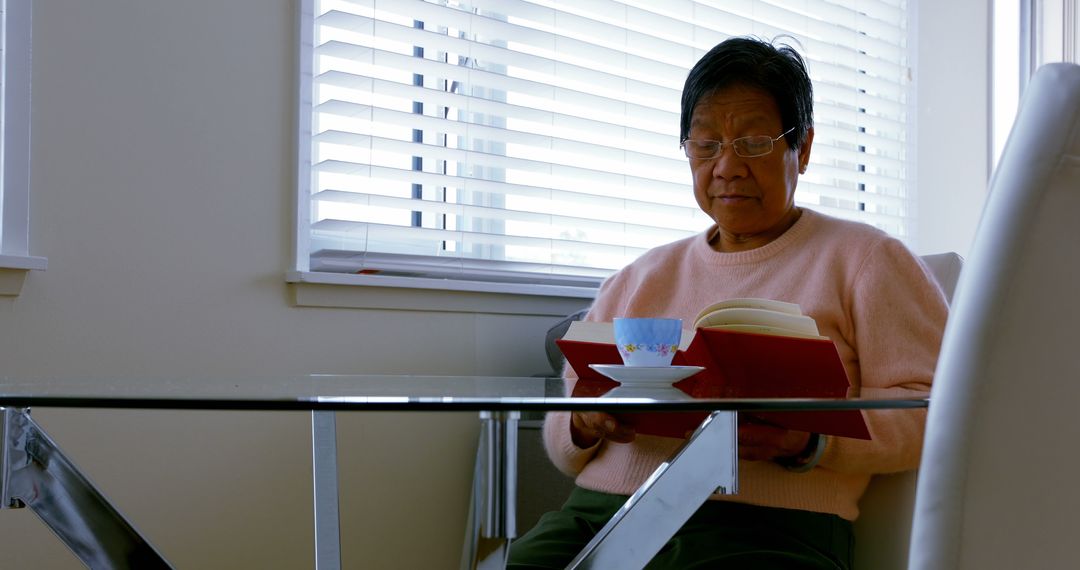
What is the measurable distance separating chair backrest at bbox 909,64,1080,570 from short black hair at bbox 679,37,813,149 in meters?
1.07

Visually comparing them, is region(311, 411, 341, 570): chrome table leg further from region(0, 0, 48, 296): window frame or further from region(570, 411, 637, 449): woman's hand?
region(0, 0, 48, 296): window frame

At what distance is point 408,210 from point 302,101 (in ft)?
1.11

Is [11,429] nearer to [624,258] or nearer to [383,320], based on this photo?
[383,320]

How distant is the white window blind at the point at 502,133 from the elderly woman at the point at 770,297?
484mm

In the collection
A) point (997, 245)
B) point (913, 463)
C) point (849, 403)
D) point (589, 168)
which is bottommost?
Result: point (913, 463)

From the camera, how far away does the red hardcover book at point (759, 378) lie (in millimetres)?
957

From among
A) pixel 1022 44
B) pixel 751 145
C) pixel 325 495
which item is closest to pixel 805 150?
pixel 751 145

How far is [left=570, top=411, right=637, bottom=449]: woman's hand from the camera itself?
→ 3.93ft

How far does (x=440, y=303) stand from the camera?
2.18 m

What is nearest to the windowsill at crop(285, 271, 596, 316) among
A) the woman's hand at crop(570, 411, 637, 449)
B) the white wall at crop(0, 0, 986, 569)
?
the white wall at crop(0, 0, 986, 569)

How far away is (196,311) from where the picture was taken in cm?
185

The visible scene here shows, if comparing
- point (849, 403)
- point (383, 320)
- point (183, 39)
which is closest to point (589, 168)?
point (383, 320)

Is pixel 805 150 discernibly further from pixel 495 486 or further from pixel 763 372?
pixel 495 486

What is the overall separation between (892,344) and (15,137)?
1350 millimetres
